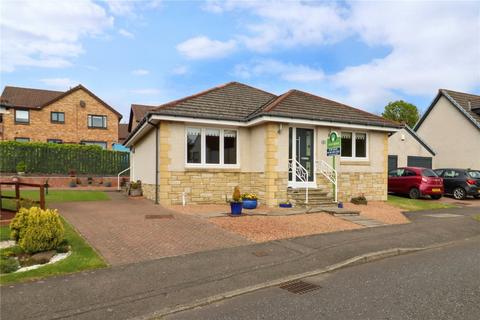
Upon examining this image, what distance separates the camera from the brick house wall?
3350cm

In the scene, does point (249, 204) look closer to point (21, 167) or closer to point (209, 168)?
point (209, 168)

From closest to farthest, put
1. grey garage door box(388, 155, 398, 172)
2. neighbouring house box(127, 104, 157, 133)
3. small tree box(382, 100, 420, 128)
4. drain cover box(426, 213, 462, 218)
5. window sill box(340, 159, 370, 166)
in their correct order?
drain cover box(426, 213, 462, 218) → window sill box(340, 159, 370, 166) → grey garage door box(388, 155, 398, 172) → neighbouring house box(127, 104, 157, 133) → small tree box(382, 100, 420, 128)

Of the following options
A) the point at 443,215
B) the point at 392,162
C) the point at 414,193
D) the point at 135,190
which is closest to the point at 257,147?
the point at 135,190

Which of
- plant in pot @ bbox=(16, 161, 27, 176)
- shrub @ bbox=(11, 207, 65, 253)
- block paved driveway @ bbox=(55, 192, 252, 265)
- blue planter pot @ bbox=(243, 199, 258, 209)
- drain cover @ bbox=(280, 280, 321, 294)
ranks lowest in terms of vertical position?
drain cover @ bbox=(280, 280, 321, 294)

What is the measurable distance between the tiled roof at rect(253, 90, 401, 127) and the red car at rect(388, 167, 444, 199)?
3168 millimetres

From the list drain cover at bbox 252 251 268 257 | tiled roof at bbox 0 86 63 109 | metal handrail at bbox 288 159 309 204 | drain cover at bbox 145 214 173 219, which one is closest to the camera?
drain cover at bbox 252 251 268 257

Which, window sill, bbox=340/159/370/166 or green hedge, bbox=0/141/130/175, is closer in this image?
window sill, bbox=340/159/370/166

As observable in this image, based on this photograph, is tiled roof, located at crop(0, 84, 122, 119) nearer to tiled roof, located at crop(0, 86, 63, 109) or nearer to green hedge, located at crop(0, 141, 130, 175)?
tiled roof, located at crop(0, 86, 63, 109)

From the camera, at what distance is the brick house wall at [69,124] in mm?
33500

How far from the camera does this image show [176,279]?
545 cm

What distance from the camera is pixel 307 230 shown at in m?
9.33

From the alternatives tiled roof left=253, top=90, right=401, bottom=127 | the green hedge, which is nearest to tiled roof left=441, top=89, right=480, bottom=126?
tiled roof left=253, top=90, right=401, bottom=127

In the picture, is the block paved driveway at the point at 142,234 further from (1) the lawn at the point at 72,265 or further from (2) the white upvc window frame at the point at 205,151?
(2) the white upvc window frame at the point at 205,151

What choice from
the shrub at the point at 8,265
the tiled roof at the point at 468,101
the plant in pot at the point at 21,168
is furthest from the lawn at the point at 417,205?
the plant in pot at the point at 21,168
